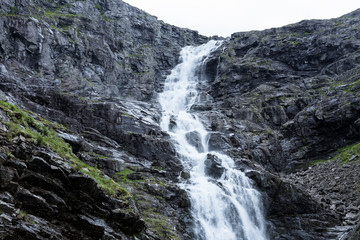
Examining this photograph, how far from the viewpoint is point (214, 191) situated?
29.2 metres

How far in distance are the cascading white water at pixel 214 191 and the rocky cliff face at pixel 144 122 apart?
150 centimetres

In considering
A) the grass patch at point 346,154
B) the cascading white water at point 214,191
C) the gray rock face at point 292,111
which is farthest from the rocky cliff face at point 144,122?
the cascading white water at point 214,191

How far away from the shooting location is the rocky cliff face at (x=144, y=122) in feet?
46.3

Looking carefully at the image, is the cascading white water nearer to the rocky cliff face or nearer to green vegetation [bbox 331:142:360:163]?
the rocky cliff face

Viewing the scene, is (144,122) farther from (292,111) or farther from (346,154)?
(292,111)

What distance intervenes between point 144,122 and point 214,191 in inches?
606

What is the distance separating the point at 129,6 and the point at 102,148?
75742mm

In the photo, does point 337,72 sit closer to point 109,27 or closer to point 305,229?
point 305,229

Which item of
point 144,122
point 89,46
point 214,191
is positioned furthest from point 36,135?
point 89,46

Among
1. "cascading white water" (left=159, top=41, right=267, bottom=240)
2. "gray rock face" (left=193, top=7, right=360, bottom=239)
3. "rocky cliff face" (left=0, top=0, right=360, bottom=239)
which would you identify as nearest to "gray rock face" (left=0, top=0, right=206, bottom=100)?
"rocky cliff face" (left=0, top=0, right=360, bottom=239)

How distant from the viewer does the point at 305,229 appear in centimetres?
2872

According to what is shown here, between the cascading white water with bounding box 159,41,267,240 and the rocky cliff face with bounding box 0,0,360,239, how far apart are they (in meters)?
1.50

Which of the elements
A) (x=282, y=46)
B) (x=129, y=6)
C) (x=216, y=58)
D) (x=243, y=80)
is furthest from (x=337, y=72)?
(x=129, y=6)

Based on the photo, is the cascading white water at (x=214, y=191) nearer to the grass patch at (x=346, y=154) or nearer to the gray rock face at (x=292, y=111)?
the gray rock face at (x=292, y=111)
